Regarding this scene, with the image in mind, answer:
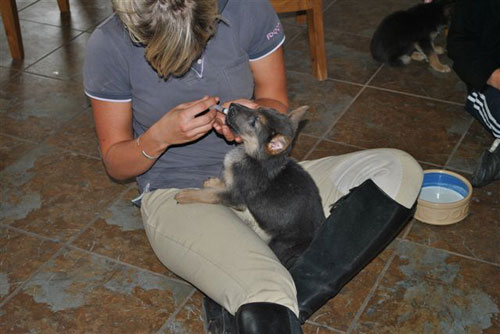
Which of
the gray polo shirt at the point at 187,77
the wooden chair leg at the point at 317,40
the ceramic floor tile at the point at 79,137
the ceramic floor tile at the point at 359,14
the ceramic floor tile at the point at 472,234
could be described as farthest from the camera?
the ceramic floor tile at the point at 359,14


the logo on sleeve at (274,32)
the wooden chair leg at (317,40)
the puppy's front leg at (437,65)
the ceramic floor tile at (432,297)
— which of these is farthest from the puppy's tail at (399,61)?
the logo on sleeve at (274,32)

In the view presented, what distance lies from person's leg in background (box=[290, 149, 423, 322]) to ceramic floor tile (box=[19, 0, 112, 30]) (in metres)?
2.87

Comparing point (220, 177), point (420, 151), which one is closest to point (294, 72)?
point (420, 151)

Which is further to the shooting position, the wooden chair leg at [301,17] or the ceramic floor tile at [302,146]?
the wooden chair leg at [301,17]

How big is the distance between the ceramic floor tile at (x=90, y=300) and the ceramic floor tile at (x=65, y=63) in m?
1.62

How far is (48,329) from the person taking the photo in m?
2.46

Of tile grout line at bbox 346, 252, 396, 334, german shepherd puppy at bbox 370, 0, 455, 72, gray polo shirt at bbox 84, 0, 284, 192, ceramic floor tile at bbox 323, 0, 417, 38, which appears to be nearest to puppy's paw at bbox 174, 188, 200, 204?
gray polo shirt at bbox 84, 0, 284, 192

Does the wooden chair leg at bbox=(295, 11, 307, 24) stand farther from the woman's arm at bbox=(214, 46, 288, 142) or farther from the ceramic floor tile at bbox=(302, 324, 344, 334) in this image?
the ceramic floor tile at bbox=(302, 324, 344, 334)

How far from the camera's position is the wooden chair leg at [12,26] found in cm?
419

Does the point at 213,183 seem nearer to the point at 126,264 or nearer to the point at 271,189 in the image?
the point at 271,189

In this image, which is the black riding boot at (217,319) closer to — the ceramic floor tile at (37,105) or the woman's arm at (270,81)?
the woman's arm at (270,81)

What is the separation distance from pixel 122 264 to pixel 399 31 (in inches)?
86.6

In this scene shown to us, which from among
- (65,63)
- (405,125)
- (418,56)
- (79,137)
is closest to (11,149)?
(79,137)

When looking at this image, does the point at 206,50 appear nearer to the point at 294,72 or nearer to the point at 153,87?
the point at 153,87
